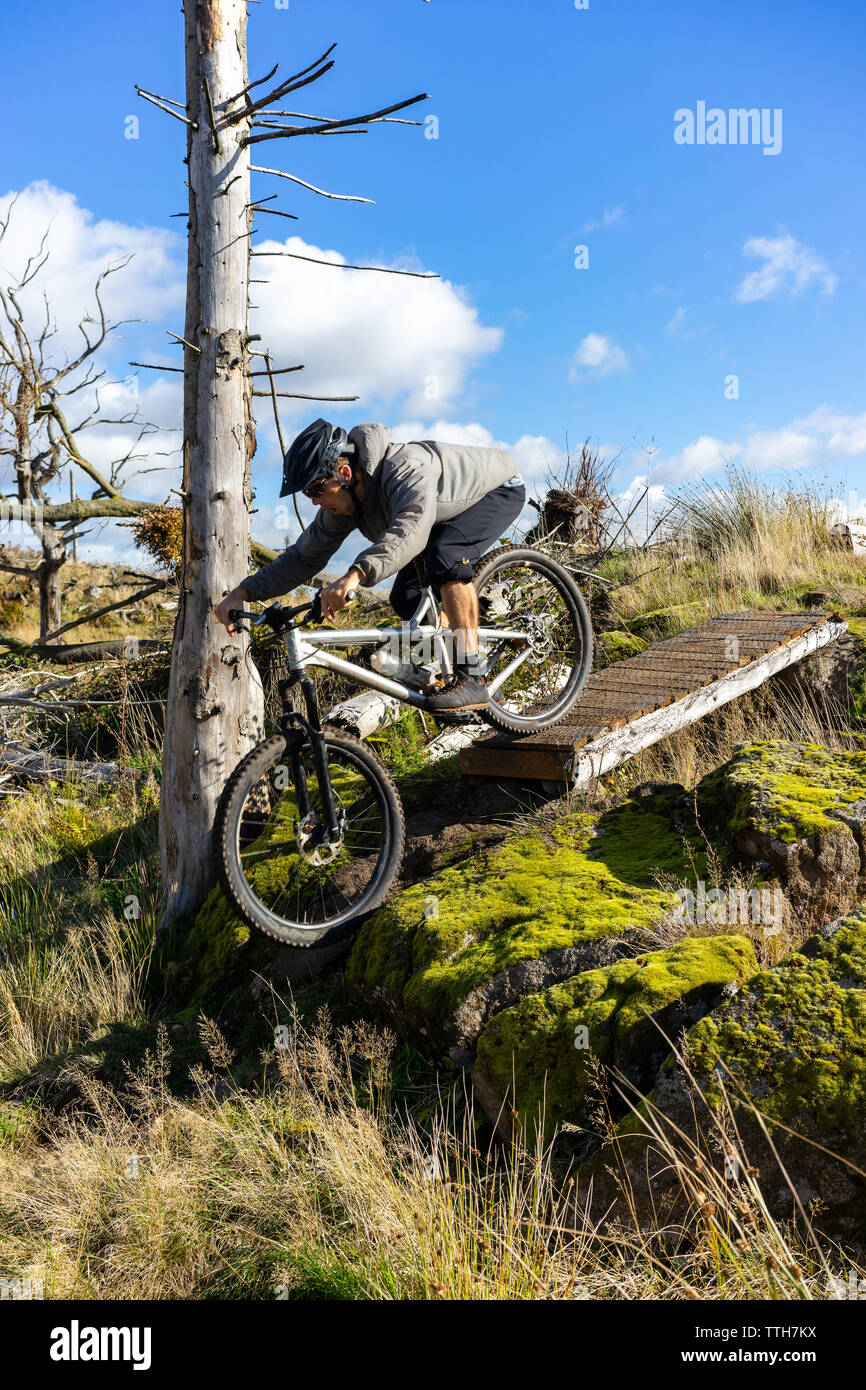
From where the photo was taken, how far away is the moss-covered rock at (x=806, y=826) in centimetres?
440

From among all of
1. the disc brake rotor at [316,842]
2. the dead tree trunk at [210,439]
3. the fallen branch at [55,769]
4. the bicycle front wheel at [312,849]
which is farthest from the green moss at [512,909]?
the fallen branch at [55,769]

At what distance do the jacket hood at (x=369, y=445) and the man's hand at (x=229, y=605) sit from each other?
96 centimetres

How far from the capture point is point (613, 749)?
20.6 ft

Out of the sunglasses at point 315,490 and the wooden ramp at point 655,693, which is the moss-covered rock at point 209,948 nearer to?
the wooden ramp at point 655,693

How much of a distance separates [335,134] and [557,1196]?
20.7 ft

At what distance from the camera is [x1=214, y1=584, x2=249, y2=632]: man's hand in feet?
17.0

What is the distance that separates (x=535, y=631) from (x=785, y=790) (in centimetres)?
249

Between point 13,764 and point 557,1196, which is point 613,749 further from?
point 13,764

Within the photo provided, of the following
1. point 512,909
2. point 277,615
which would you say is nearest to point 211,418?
point 277,615

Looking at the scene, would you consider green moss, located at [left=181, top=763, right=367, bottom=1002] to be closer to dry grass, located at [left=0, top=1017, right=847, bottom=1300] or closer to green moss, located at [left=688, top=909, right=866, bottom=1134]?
dry grass, located at [left=0, top=1017, right=847, bottom=1300]

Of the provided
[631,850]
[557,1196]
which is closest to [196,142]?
[631,850]

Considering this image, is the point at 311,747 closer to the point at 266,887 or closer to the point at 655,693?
the point at 266,887

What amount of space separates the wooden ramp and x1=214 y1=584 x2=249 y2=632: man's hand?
182 centimetres

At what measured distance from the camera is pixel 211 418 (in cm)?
651
